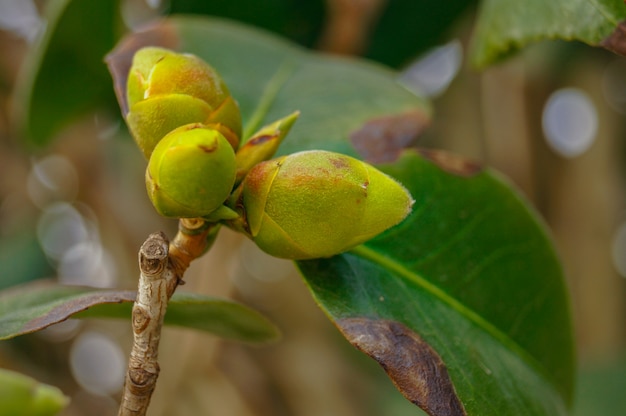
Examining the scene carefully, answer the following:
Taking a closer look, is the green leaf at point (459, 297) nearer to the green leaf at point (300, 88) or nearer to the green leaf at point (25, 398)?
the green leaf at point (300, 88)

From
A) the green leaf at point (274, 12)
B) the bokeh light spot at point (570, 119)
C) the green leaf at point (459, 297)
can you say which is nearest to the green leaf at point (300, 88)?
the green leaf at point (459, 297)

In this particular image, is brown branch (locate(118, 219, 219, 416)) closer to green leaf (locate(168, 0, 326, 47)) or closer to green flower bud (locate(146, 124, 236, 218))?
green flower bud (locate(146, 124, 236, 218))

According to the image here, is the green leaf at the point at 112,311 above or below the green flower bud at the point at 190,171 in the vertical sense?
below

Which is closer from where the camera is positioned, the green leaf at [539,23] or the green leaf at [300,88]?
the green leaf at [539,23]

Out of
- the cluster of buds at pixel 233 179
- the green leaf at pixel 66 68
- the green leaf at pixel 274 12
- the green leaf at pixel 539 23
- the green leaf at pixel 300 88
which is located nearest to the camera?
the cluster of buds at pixel 233 179

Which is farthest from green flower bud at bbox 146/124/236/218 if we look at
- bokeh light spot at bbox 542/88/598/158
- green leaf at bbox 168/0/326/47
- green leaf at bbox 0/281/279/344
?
bokeh light spot at bbox 542/88/598/158

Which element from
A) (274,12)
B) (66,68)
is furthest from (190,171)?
(274,12)
